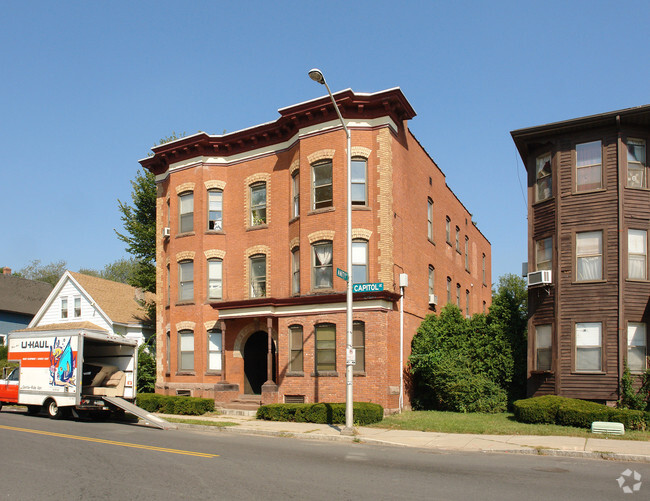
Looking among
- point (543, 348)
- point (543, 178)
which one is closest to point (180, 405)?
point (543, 348)

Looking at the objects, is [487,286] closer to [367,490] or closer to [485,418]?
[485,418]

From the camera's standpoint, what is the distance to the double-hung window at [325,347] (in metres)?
23.5

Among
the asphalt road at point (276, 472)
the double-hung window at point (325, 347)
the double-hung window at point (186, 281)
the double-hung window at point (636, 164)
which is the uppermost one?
the double-hung window at point (636, 164)

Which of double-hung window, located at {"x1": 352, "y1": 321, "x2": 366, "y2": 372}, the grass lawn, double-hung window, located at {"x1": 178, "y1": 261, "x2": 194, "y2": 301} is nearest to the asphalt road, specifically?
the grass lawn

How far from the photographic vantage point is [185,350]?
28.3 meters

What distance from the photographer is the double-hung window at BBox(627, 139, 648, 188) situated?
21.8 metres

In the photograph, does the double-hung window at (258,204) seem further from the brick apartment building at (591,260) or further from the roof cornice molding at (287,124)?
the brick apartment building at (591,260)

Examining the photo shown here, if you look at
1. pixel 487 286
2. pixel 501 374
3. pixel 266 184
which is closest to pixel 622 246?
pixel 501 374

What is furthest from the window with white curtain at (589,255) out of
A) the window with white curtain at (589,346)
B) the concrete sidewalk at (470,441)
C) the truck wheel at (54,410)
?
the truck wheel at (54,410)

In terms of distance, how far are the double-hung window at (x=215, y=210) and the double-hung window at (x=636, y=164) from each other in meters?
17.3

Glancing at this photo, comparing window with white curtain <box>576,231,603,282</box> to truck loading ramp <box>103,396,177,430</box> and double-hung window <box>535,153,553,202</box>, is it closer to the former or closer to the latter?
double-hung window <box>535,153,553,202</box>

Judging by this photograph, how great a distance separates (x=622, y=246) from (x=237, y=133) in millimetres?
16867

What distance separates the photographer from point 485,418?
2089 cm

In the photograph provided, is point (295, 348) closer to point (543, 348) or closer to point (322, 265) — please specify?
point (322, 265)
